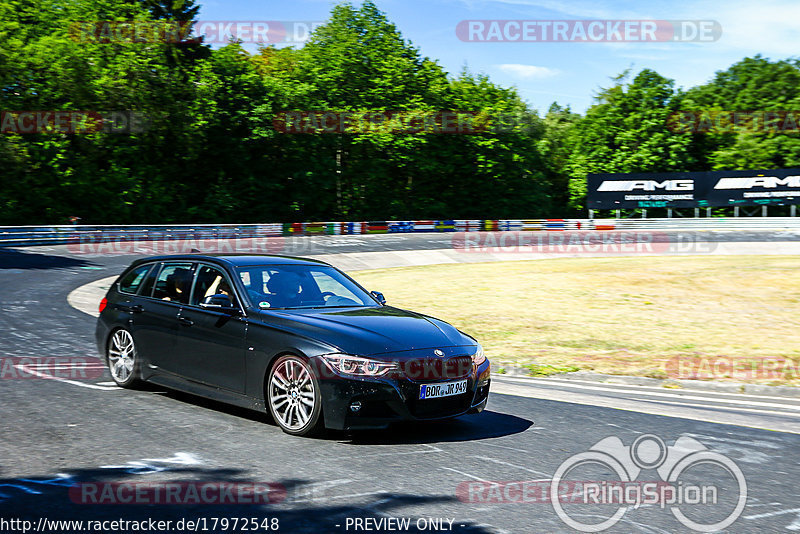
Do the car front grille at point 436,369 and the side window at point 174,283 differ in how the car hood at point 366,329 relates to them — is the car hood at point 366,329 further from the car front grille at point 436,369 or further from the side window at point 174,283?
the side window at point 174,283

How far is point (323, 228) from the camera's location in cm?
→ 4256

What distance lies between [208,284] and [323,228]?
114 feet

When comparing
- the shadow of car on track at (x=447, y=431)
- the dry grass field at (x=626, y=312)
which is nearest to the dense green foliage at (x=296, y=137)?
the dry grass field at (x=626, y=312)

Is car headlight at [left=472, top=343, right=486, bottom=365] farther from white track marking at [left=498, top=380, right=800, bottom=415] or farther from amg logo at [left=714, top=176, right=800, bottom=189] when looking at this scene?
amg logo at [left=714, top=176, right=800, bottom=189]

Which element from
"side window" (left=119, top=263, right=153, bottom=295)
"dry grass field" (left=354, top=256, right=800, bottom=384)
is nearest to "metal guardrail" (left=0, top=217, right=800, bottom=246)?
"dry grass field" (left=354, top=256, right=800, bottom=384)

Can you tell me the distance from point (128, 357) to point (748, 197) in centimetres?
5255

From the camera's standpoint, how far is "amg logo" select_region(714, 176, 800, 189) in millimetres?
52812

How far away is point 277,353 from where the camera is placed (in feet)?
22.3

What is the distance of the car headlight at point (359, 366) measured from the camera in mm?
6379

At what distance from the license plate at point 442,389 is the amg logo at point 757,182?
52231 millimetres

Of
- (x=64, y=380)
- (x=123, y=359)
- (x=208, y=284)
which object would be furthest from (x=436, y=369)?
(x=64, y=380)

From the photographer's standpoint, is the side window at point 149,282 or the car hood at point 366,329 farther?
the side window at point 149,282

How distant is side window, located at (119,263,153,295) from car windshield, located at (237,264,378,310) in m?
1.68

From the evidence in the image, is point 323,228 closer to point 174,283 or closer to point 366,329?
point 174,283
